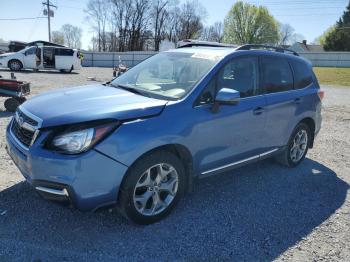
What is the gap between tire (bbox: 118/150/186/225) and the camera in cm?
333

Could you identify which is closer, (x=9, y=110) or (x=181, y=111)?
(x=181, y=111)

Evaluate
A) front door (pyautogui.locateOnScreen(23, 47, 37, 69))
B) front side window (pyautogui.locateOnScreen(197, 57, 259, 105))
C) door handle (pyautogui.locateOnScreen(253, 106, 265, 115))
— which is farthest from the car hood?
front door (pyautogui.locateOnScreen(23, 47, 37, 69))

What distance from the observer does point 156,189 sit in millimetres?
3625

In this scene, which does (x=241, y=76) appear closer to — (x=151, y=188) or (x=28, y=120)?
(x=151, y=188)

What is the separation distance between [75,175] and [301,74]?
13.1 feet

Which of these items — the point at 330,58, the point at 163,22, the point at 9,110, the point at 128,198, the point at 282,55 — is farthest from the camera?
the point at 163,22

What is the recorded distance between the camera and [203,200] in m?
4.29

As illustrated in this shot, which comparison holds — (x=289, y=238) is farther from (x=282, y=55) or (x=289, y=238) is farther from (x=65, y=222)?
(x=282, y=55)

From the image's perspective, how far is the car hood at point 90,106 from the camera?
10.5 feet

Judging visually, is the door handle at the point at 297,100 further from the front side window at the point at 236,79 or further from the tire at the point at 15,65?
the tire at the point at 15,65

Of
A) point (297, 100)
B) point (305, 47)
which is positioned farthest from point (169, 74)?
point (305, 47)

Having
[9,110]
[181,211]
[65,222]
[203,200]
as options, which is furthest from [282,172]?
[9,110]

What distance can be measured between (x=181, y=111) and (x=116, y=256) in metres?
1.51

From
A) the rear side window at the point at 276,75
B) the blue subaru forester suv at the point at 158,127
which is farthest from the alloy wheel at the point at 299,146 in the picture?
the rear side window at the point at 276,75
